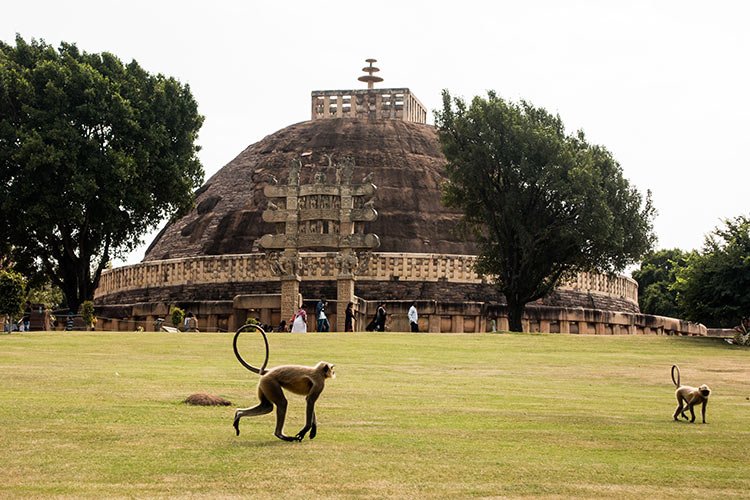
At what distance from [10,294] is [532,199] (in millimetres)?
15253

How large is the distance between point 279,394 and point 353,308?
25.6 m

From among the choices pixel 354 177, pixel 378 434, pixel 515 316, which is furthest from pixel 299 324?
pixel 378 434

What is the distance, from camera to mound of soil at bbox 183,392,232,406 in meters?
12.4

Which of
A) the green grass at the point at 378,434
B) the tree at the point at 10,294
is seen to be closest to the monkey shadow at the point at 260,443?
the green grass at the point at 378,434

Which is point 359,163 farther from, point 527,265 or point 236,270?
point 527,265

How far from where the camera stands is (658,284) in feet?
208

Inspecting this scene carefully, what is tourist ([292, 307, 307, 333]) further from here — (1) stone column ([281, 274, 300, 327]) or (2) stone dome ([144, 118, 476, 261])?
(2) stone dome ([144, 118, 476, 261])

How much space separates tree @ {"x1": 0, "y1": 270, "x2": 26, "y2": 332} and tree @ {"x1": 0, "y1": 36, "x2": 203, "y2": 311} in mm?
8158

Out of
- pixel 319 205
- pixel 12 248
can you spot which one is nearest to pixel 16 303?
pixel 319 205

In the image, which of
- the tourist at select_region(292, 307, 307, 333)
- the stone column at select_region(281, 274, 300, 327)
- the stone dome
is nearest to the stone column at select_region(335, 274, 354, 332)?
the stone column at select_region(281, 274, 300, 327)

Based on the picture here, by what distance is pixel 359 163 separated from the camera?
49.5m

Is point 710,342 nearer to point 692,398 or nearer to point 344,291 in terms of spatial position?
point 344,291

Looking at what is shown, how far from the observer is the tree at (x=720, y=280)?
28938 millimetres

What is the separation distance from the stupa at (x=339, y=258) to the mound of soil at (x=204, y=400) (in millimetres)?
22085
